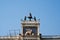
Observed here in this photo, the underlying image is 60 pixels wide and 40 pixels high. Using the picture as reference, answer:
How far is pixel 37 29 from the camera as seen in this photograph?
54062 mm

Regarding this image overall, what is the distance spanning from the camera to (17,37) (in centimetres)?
5516

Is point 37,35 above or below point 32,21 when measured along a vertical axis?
below

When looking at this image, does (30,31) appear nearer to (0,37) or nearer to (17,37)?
(17,37)

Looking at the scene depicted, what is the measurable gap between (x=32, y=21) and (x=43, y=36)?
239 inches

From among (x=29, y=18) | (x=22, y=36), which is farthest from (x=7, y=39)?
(x=29, y=18)

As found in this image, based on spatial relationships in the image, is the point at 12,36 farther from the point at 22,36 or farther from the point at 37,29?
the point at 37,29

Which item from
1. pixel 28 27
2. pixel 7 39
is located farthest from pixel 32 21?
pixel 7 39

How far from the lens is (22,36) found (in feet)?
174

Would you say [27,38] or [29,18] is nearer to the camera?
[27,38]

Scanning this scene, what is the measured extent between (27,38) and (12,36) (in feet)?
18.7

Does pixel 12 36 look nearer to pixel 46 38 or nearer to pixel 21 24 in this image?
pixel 21 24

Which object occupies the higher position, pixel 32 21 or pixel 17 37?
pixel 32 21

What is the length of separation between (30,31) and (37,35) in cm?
244

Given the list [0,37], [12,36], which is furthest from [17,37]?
[0,37]
